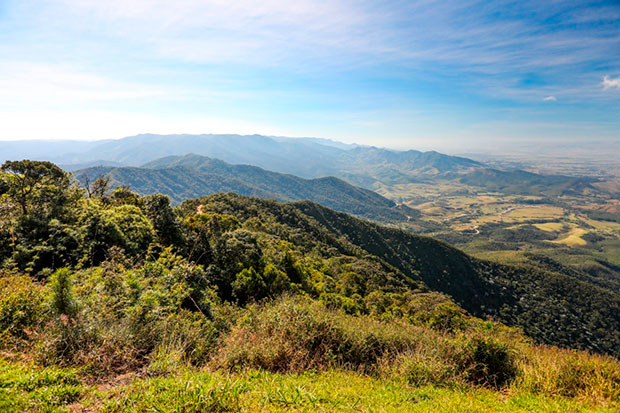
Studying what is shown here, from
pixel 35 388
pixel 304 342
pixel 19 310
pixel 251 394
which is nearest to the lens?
pixel 35 388

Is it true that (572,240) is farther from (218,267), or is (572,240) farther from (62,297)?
(62,297)

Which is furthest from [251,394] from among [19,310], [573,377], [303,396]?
[573,377]

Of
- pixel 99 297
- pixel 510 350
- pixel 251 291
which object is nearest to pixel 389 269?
pixel 251 291

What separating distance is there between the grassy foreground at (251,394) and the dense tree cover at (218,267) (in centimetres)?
157

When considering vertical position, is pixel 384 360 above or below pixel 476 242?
above

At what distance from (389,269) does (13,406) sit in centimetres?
6408

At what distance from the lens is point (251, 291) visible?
14172 millimetres

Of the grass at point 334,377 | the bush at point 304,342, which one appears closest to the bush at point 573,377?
the grass at point 334,377

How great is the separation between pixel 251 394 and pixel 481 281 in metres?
89.6

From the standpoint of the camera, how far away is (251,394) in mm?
4293

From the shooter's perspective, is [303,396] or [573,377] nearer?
[303,396]

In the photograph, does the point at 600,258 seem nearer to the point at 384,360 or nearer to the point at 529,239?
the point at 529,239

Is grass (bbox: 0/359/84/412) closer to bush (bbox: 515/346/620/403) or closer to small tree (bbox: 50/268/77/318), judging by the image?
small tree (bbox: 50/268/77/318)

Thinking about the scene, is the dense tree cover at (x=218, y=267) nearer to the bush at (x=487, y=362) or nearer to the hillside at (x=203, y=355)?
the hillside at (x=203, y=355)
